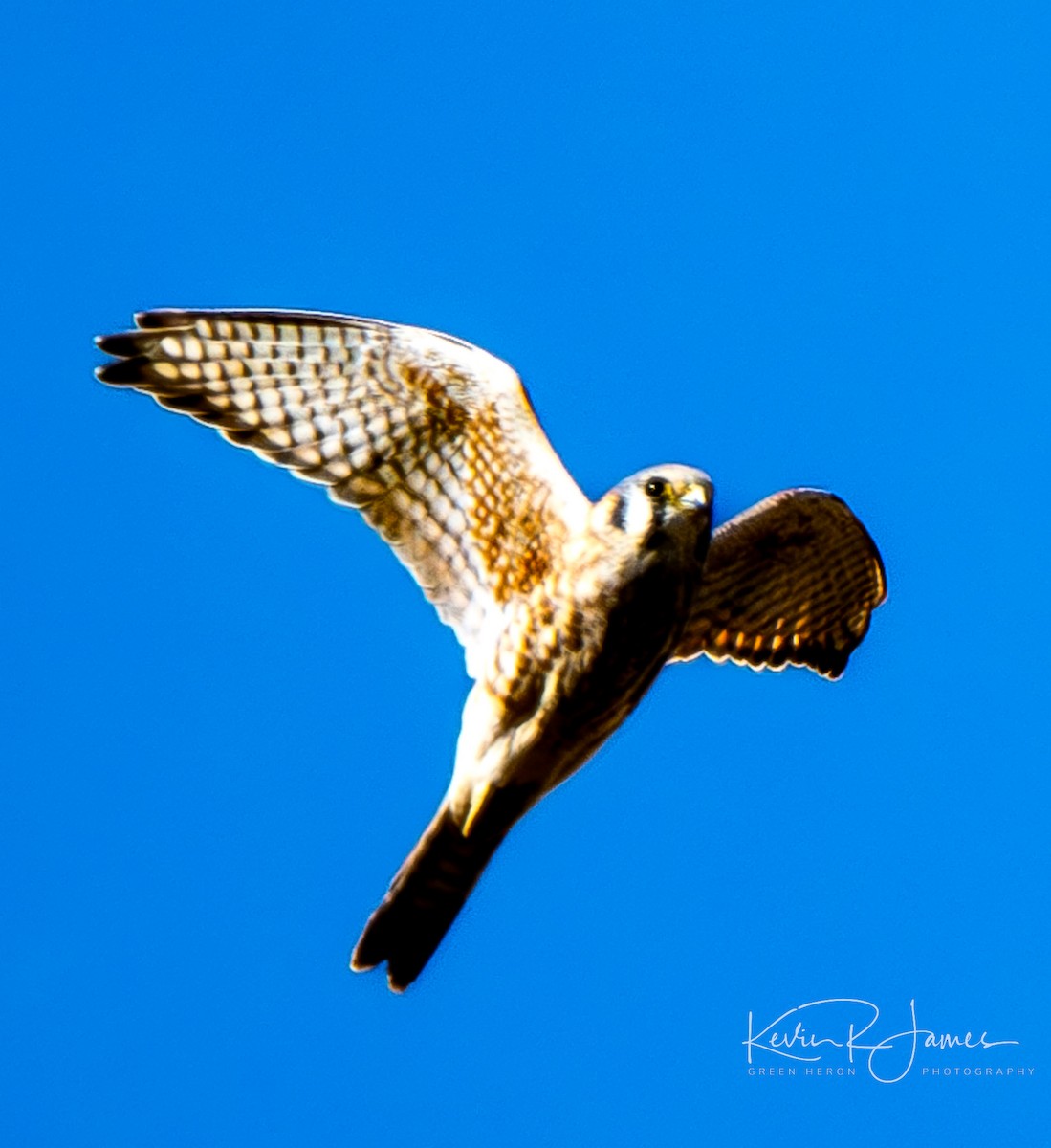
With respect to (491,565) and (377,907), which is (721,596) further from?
(377,907)

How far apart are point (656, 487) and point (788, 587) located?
1.69 m

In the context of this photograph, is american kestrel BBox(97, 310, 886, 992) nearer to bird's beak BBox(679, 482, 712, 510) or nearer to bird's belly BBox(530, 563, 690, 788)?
bird's belly BBox(530, 563, 690, 788)

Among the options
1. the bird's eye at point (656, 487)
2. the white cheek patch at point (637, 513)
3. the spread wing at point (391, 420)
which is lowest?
the white cheek patch at point (637, 513)

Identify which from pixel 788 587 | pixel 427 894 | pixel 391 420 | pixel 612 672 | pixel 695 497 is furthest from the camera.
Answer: pixel 788 587

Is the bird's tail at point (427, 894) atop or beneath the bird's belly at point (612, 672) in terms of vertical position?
beneath

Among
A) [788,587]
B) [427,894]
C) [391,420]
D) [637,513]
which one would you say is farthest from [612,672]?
[788,587]

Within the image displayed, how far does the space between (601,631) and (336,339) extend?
1.36 meters

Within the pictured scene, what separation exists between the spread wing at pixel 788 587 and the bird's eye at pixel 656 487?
1.25 meters

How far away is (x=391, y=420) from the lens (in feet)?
23.7

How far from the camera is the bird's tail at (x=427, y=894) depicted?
707 centimetres

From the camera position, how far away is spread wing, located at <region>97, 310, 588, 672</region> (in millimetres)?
7113

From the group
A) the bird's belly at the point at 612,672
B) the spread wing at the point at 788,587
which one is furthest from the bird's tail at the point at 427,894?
the spread wing at the point at 788,587

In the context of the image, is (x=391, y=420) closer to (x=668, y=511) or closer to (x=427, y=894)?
(x=668, y=511)

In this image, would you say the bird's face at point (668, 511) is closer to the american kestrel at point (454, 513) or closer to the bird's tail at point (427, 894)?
the american kestrel at point (454, 513)
